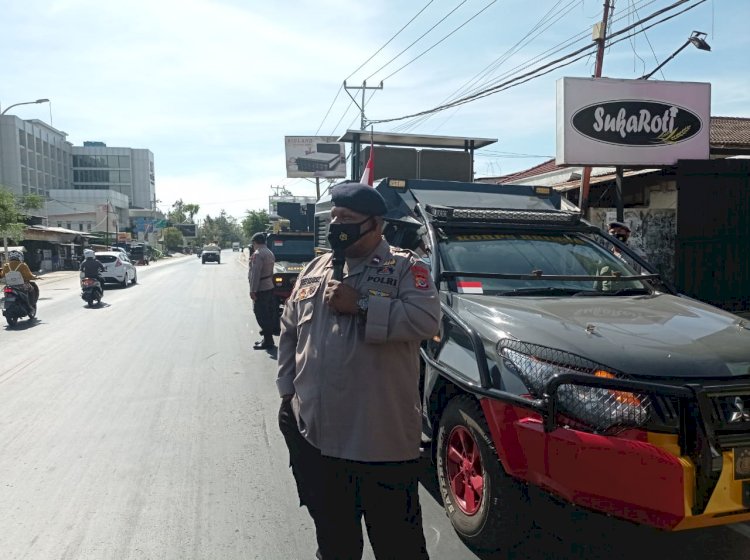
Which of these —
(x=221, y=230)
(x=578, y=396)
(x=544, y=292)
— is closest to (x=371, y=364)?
(x=578, y=396)

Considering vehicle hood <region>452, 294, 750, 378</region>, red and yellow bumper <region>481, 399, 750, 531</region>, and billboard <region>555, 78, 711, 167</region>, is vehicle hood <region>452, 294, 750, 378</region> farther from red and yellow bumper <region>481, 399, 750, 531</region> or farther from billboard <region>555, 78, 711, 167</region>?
billboard <region>555, 78, 711, 167</region>

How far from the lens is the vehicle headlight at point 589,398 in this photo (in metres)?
2.55

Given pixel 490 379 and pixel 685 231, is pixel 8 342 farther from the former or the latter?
pixel 685 231

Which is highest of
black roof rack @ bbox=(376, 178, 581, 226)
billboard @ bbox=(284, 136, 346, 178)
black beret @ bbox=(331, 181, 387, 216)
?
billboard @ bbox=(284, 136, 346, 178)

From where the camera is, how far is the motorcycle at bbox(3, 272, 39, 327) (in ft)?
40.7

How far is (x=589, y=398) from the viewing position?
264cm

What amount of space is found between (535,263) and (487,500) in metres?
1.87

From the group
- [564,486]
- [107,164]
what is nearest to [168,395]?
[564,486]

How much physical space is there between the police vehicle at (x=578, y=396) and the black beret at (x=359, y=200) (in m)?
1.05

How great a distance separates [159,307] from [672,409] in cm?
1463

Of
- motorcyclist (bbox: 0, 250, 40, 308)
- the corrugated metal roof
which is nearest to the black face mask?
motorcyclist (bbox: 0, 250, 40, 308)

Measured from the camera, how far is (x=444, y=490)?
→ 11.6 ft

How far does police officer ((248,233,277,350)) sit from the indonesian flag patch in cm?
576

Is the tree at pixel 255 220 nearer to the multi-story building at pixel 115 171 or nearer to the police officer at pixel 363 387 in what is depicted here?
the multi-story building at pixel 115 171
